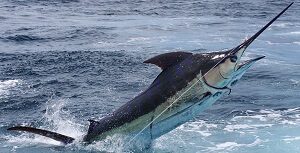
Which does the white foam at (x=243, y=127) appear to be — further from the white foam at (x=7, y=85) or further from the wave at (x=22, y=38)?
the wave at (x=22, y=38)

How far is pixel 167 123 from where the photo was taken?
287 inches

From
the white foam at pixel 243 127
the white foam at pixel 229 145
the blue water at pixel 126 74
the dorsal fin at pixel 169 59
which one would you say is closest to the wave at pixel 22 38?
the blue water at pixel 126 74

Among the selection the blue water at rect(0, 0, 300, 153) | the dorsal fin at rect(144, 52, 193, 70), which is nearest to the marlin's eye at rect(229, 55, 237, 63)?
the dorsal fin at rect(144, 52, 193, 70)

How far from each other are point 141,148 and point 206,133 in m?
2.66

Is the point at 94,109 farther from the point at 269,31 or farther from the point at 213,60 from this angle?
the point at 269,31

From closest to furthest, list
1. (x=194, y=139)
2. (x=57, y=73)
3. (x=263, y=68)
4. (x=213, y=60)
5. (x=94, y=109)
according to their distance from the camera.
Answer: (x=213, y=60), (x=194, y=139), (x=94, y=109), (x=57, y=73), (x=263, y=68)

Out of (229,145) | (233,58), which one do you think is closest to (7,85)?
(229,145)

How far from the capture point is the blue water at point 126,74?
1017 cm

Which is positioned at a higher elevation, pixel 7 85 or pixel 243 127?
pixel 243 127

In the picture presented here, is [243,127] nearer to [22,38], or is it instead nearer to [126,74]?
[126,74]

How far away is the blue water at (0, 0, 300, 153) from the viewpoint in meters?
10.2

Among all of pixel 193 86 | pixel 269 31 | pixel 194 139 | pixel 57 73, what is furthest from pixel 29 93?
pixel 269 31

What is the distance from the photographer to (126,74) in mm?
15023

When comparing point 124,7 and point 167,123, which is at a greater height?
point 167,123
